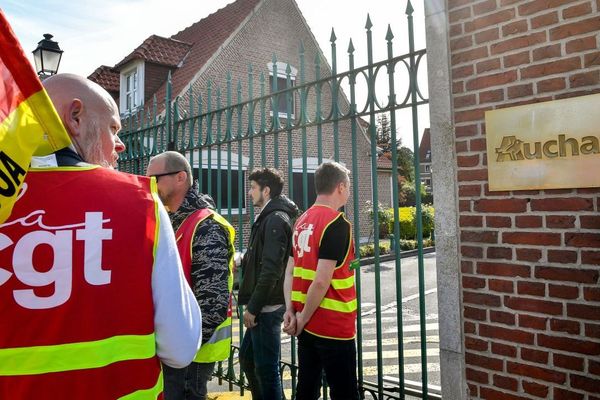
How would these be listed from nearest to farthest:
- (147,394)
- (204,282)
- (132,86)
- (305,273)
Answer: (147,394), (204,282), (305,273), (132,86)

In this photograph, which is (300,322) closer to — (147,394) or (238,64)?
(147,394)

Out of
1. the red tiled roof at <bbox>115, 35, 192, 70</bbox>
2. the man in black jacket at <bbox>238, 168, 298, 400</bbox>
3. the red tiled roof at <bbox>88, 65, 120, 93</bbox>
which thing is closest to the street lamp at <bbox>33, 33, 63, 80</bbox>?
the man in black jacket at <bbox>238, 168, 298, 400</bbox>

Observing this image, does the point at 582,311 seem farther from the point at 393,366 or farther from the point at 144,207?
the point at 393,366

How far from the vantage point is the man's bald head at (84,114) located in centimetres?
146

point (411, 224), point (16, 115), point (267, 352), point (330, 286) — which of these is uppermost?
point (16, 115)

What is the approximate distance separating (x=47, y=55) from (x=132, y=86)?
8.62m

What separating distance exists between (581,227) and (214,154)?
10.2 m

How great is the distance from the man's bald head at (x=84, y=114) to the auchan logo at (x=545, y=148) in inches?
76.5

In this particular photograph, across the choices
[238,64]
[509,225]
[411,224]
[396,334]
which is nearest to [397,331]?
[509,225]

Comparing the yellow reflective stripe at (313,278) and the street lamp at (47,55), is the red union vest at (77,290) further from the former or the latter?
the street lamp at (47,55)

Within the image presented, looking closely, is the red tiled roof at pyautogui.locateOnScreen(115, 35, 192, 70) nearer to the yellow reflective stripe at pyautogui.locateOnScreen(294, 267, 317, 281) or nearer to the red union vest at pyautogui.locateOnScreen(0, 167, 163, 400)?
the yellow reflective stripe at pyautogui.locateOnScreen(294, 267, 317, 281)

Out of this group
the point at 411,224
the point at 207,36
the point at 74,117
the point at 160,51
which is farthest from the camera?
the point at 411,224

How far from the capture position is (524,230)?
2424mm

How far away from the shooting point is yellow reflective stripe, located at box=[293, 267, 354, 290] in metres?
2.98
